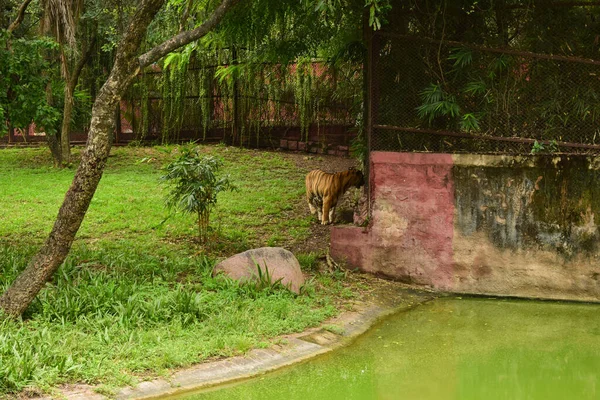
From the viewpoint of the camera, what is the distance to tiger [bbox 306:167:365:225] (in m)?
10.3

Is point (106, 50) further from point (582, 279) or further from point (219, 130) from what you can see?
point (582, 279)

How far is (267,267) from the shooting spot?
7711 mm

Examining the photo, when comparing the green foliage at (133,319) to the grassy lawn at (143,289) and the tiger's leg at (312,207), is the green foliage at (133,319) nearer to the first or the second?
the grassy lawn at (143,289)

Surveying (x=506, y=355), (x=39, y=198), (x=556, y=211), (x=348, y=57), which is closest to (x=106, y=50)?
(x=39, y=198)

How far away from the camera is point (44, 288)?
23.5 feet

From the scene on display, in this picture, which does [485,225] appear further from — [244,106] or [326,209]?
[244,106]

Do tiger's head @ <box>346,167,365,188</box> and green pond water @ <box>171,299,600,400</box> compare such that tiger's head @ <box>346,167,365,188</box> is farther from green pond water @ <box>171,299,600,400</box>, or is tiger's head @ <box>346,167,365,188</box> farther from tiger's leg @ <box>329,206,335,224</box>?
green pond water @ <box>171,299,600,400</box>

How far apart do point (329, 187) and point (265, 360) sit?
448 cm

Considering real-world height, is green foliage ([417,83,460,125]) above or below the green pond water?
above

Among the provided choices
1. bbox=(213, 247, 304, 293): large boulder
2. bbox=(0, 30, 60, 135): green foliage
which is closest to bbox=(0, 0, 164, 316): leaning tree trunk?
bbox=(213, 247, 304, 293): large boulder

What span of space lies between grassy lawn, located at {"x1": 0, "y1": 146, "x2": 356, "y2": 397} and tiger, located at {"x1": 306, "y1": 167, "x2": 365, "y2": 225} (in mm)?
264

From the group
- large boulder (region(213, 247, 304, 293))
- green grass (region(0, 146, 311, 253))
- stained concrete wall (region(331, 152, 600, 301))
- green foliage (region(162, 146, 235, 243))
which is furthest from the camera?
green grass (region(0, 146, 311, 253))

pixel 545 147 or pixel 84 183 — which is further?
pixel 545 147

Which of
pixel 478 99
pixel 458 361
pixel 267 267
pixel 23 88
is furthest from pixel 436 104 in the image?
pixel 23 88
